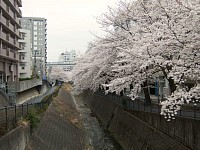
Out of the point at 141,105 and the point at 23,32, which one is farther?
the point at 23,32

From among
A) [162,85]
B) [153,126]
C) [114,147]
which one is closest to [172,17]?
[153,126]

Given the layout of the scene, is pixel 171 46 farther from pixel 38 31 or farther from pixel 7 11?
pixel 38 31

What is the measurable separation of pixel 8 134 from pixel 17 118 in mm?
3160

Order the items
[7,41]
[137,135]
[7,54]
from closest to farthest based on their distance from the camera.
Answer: [137,135]
[7,54]
[7,41]

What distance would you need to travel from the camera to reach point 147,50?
1105 centimetres

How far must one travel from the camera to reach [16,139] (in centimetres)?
995

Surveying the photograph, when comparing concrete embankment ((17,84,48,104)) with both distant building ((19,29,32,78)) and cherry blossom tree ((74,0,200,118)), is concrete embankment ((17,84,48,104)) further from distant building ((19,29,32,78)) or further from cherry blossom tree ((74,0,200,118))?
cherry blossom tree ((74,0,200,118))

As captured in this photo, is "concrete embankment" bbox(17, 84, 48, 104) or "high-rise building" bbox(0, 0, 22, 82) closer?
"high-rise building" bbox(0, 0, 22, 82)

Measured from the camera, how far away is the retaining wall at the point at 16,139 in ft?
28.2

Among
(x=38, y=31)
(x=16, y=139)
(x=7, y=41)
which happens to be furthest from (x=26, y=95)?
(x=38, y=31)

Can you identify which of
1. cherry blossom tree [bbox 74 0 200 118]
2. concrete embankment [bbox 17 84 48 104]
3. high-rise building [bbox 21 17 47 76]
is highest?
high-rise building [bbox 21 17 47 76]

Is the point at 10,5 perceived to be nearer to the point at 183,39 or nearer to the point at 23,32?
the point at 23,32

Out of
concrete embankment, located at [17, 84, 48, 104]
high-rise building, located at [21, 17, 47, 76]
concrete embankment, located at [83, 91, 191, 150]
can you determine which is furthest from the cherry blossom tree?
high-rise building, located at [21, 17, 47, 76]

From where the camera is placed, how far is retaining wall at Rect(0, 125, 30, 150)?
860cm
